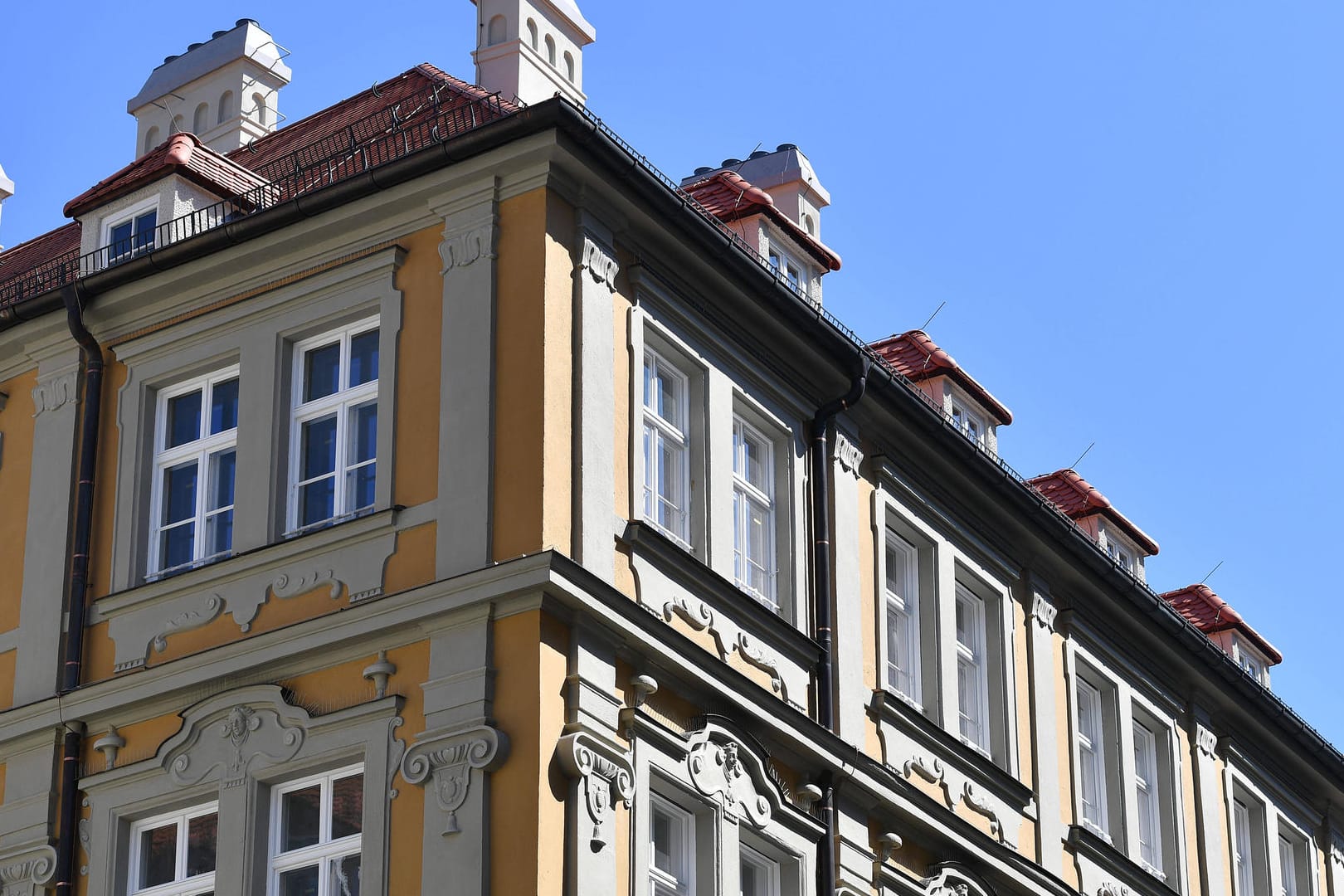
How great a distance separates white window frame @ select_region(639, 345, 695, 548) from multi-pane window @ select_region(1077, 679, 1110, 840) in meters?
7.12

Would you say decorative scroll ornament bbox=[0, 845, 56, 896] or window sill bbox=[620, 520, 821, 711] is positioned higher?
window sill bbox=[620, 520, 821, 711]

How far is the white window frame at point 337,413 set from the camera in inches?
835

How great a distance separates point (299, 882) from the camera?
2005 cm

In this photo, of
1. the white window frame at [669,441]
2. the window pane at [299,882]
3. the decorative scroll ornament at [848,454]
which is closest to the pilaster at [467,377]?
the white window frame at [669,441]

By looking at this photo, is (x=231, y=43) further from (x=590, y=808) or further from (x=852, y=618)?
(x=590, y=808)

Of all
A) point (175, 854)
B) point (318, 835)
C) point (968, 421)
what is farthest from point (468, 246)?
point (968, 421)

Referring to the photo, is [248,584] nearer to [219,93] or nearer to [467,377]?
[467,377]

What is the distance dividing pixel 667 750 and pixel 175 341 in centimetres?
565

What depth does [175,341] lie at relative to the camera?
74.5ft

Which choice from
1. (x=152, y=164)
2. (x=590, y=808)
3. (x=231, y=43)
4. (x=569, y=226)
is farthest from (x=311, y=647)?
(x=231, y=43)

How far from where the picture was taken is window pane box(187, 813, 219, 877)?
2055 cm

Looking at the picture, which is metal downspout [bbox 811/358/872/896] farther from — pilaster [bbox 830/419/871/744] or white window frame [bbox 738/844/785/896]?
white window frame [bbox 738/844/785/896]

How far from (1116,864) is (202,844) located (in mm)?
10572

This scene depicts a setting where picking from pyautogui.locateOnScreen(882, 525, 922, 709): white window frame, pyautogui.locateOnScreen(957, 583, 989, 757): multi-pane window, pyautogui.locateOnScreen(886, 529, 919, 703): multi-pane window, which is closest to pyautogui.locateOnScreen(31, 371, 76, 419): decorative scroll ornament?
pyautogui.locateOnScreen(882, 525, 922, 709): white window frame
